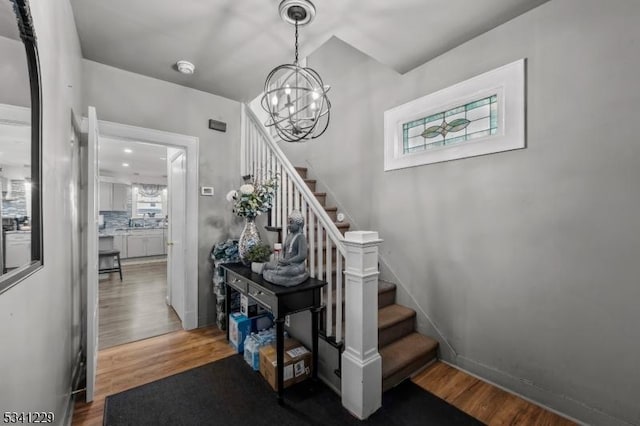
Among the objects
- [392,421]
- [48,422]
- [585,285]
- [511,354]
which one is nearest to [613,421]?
[511,354]

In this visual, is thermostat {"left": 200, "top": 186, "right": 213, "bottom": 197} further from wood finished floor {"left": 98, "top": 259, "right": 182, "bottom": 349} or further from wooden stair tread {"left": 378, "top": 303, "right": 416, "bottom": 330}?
wooden stair tread {"left": 378, "top": 303, "right": 416, "bottom": 330}

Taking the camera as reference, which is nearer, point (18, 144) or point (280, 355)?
point (18, 144)

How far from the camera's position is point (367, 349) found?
5.81 ft

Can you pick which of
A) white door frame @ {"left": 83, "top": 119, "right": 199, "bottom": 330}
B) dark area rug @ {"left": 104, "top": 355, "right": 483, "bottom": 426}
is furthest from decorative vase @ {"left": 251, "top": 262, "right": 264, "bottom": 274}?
white door frame @ {"left": 83, "top": 119, "right": 199, "bottom": 330}

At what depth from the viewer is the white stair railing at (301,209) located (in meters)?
2.00

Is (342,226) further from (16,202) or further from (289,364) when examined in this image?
(16,202)

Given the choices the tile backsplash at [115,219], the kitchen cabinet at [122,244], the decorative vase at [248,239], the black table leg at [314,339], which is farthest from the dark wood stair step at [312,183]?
the tile backsplash at [115,219]

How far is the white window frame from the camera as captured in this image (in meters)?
1.92

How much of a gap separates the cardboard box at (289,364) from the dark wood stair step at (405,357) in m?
0.59

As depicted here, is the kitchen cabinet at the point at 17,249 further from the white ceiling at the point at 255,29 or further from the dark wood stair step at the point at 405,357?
the dark wood stair step at the point at 405,357

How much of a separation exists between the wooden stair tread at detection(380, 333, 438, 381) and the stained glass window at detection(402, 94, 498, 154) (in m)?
1.71

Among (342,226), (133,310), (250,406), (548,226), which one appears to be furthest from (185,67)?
(548,226)

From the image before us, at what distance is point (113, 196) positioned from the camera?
26.5 ft

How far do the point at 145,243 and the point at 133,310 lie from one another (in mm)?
4948
